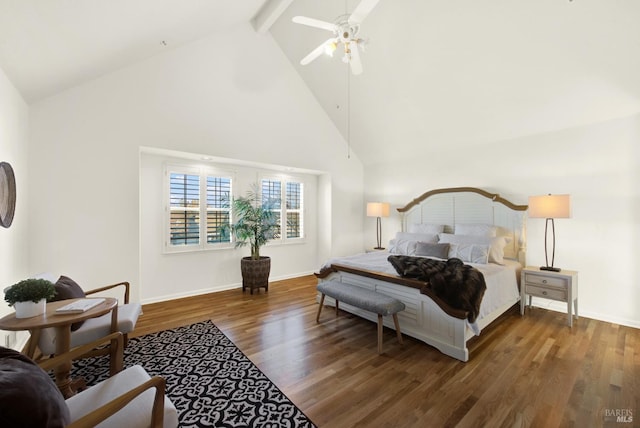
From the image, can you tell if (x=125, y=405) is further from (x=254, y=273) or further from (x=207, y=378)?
(x=254, y=273)

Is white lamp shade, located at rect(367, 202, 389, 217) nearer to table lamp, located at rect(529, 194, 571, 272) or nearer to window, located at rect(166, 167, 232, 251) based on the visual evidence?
table lamp, located at rect(529, 194, 571, 272)

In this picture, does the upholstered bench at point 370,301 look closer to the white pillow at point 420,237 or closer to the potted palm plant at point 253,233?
the potted palm plant at point 253,233

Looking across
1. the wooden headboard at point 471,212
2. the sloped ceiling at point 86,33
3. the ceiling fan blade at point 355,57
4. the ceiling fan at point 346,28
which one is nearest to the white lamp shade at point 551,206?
the wooden headboard at point 471,212

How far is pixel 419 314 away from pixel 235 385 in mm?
1833

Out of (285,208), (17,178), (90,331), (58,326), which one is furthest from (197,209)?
(58,326)

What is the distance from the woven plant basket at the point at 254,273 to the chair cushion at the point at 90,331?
6.59 feet

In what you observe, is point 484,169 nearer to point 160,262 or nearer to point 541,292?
point 541,292

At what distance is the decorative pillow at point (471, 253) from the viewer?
3.56 m

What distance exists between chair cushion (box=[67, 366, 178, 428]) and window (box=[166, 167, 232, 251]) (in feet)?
10.0

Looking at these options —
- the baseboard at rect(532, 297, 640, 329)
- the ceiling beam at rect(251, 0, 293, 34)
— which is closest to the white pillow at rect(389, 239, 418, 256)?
the baseboard at rect(532, 297, 640, 329)

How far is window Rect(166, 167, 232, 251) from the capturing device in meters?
4.25

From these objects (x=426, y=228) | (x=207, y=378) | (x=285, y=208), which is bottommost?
(x=207, y=378)

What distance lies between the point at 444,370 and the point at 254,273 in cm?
303

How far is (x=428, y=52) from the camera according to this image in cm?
358
